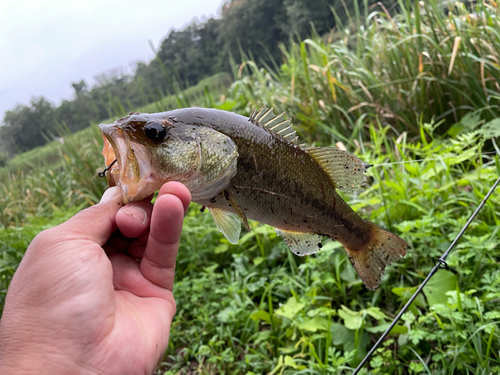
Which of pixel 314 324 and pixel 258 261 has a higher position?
pixel 258 261

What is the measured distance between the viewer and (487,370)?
1752mm

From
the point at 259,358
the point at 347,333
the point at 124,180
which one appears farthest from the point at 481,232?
the point at 124,180

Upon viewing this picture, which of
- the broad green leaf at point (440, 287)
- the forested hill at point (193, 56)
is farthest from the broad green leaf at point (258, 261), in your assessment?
the forested hill at point (193, 56)

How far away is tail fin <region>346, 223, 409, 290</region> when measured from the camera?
56.3 inches

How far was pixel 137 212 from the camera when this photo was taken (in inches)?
48.1

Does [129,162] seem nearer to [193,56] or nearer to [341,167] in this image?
[341,167]

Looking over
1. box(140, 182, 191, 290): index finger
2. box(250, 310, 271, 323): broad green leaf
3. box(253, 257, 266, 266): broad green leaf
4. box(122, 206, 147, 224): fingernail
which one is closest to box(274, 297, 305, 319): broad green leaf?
box(250, 310, 271, 323): broad green leaf

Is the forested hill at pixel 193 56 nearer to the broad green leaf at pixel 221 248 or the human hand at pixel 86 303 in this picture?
the broad green leaf at pixel 221 248

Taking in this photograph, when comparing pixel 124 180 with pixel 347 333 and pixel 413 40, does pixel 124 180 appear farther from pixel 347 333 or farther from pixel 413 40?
pixel 413 40

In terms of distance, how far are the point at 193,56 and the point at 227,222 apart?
15.0m

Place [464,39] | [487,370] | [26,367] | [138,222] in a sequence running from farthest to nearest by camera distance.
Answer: [464,39], [487,370], [138,222], [26,367]

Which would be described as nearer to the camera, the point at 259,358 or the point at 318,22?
the point at 259,358

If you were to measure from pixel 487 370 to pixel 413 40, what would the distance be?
3.73 meters

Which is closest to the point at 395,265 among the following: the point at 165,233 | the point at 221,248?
the point at 221,248
